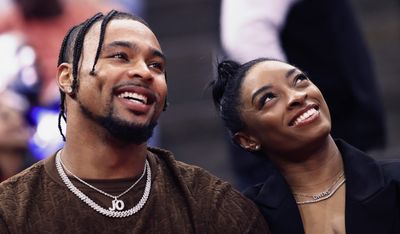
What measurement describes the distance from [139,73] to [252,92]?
1.42 ft

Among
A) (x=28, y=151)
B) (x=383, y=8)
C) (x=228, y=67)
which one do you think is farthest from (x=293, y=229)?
(x=383, y=8)

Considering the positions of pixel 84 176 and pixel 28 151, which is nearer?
pixel 84 176

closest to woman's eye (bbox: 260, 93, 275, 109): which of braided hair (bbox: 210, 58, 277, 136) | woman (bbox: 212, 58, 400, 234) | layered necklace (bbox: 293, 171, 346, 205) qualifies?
woman (bbox: 212, 58, 400, 234)

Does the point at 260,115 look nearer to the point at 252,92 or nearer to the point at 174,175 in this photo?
the point at 252,92

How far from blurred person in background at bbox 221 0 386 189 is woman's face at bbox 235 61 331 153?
62 cm

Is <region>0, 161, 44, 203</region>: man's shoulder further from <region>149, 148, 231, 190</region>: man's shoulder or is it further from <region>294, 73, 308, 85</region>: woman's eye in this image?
<region>294, 73, 308, 85</region>: woman's eye

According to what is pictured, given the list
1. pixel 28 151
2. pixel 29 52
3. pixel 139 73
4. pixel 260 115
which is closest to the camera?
pixel 139 73

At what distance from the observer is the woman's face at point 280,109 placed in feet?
10.9

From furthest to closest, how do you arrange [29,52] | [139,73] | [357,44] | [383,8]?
[383,8] → [29,52] → [357,44] → [139,73]

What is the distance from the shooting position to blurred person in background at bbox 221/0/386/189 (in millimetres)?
4125

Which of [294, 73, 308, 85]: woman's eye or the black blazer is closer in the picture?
the black blazer

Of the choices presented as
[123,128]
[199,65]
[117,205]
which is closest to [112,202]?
[117,205]

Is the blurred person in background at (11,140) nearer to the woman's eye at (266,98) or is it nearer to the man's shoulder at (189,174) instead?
the man's shoulder at (189,174)

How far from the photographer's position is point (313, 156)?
338 cm
